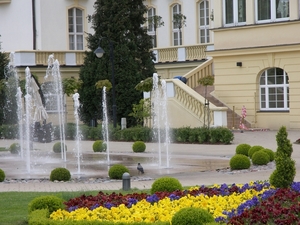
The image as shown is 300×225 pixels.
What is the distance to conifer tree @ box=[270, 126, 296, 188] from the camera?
12.4 meters

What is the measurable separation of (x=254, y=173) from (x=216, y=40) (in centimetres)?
1752

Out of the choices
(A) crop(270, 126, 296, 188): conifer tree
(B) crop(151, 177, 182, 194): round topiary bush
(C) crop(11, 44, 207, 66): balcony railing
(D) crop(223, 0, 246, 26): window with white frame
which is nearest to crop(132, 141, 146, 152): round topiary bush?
(D) crop(223, 0, 246, 26): window with white frame

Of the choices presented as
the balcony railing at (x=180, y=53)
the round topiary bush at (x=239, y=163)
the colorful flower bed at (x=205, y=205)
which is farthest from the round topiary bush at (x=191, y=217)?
the balcony railing at (x=180, y=53)

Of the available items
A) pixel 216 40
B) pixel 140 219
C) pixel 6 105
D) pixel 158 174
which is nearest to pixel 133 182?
pixel 158 174

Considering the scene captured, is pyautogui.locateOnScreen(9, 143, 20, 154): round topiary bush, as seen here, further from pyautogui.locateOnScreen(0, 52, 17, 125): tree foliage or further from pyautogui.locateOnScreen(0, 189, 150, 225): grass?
pyautogui.locateOnScreen(0, 189, 150, 225): grass

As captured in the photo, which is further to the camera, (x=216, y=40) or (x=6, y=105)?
(x=6, y=105)

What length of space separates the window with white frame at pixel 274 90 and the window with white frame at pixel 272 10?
2.11 meters

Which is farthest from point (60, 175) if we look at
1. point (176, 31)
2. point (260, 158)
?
point (176, 31)

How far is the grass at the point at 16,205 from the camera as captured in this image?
12.2m

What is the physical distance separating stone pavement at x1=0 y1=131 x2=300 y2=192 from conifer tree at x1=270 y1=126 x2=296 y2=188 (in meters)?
4.16

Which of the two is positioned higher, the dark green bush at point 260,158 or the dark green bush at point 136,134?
the dark green bush at point 136,134

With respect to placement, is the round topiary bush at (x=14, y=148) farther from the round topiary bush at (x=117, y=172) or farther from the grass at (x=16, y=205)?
the grass at (x=16, y=205)

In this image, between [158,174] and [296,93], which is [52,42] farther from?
[158,174]

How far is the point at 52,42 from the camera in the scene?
46125 millimetres
